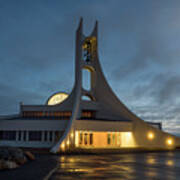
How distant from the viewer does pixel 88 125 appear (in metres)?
26.9

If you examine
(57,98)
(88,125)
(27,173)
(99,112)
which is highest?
(57,98)

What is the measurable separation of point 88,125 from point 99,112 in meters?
6.49

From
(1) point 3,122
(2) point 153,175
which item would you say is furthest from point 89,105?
(2) point 153,175

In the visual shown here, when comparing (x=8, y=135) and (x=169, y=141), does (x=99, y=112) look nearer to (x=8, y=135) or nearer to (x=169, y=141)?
(x=169, y=141)

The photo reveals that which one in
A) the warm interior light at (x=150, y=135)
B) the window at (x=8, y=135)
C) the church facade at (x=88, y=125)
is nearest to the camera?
the church facade at (x=88, y=125)

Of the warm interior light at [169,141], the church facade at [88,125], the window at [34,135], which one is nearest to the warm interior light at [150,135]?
the church facade at [88,125]

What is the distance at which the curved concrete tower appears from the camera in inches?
1085

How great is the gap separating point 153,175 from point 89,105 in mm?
22330

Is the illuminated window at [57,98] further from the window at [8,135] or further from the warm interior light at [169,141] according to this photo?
the warm interior light at [169,141]

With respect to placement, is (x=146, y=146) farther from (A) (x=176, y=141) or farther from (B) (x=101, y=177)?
(B) (x=101, y=177)

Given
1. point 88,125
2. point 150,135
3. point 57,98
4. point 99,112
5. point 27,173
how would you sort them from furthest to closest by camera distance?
point 57,98, point 99,112, point 150,135, point 88,125, point 27,173

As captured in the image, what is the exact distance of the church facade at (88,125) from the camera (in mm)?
27109

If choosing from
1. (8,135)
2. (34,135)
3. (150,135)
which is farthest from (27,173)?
(150,135)

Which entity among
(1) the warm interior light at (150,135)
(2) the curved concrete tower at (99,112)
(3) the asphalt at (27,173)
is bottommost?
(3) the asphalt at (27,173)
